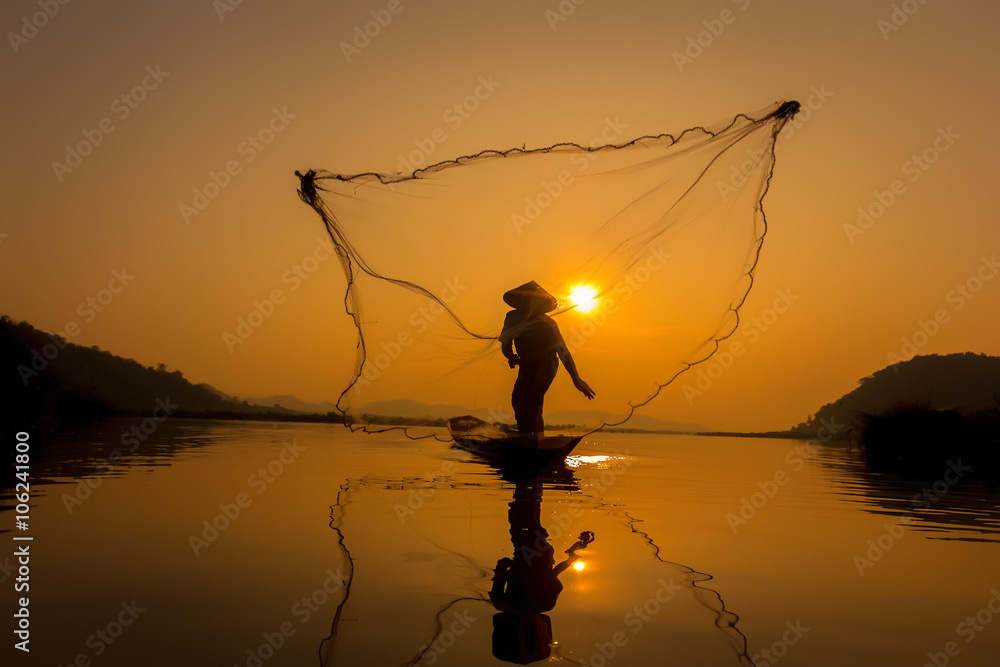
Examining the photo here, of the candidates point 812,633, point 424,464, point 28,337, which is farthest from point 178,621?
point 28,337

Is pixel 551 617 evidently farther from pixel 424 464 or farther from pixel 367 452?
pixel 367 452

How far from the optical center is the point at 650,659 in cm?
389

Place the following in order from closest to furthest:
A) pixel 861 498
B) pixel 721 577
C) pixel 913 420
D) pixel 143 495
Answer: pixel 721 577
pixel 143 495
pixel 861 498
pixel 913 420

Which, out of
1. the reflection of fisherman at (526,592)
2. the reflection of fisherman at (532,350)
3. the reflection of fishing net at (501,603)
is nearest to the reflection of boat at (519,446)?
the reflection of fisherman at (532,350)

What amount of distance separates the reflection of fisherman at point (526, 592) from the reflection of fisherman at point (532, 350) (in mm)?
7026

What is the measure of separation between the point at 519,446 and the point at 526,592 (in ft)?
32.4

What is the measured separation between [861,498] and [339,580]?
974 cm

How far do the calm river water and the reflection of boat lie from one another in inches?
133

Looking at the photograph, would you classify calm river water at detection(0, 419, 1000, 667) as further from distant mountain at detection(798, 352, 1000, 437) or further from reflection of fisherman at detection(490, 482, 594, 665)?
distant mountain at detection(798, 352, 1000, 437)

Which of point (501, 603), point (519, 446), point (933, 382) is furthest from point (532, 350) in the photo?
point (933, 382)

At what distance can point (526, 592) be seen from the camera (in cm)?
505

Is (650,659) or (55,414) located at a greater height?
(55,414)

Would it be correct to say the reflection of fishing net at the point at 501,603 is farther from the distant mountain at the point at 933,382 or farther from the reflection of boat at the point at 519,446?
the distant mountain at the point at 933,382

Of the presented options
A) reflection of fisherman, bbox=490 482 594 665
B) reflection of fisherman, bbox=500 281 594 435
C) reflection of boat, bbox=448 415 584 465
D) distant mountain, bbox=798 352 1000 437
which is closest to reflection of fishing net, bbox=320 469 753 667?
reflection of fisherman, bbox=490 482 594 665
